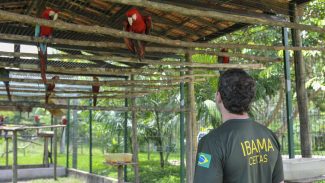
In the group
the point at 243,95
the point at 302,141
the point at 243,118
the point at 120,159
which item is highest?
the point at 243,95

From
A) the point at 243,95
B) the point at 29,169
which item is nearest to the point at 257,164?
the point at 243,95

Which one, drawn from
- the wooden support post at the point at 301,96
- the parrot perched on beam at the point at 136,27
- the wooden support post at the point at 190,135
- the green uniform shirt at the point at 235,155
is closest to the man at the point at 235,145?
the green uniform shirt at the point at 235,155

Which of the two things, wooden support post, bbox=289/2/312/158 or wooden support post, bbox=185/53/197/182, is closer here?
wooden support post, bbox=289/2/312/158

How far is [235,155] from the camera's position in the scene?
5.09 ft

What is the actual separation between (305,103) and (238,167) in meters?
2.87

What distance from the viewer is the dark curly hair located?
1.58 m

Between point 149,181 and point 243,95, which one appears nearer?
point 243,95

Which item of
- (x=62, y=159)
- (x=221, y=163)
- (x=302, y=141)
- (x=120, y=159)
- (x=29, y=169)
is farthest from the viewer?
(x=62, y=159)

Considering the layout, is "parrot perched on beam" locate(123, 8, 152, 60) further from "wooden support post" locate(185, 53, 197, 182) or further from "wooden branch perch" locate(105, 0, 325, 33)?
"wooden support post" locate(185, 53, 197, 182)

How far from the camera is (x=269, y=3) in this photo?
13.7 feet

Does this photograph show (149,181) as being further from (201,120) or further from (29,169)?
(29,169)

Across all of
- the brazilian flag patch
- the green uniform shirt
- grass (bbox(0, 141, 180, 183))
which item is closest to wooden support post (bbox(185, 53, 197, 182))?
grass (bbox(0, 141, 180, 183))

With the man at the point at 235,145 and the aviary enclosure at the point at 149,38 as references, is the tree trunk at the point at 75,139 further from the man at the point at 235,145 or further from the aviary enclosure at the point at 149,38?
the man at the point at 235,145

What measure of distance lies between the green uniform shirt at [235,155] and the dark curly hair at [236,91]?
7 cm
